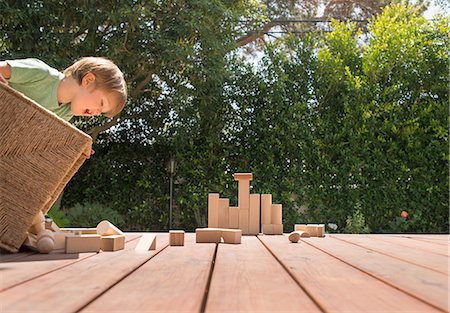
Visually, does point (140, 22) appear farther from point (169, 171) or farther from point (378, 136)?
point (378, 136)

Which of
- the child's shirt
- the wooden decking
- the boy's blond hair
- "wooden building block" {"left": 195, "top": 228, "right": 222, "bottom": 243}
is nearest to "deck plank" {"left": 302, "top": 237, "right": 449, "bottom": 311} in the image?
the wooden decking

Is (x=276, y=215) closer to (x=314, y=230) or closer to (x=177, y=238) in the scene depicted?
(x=314, y=230)

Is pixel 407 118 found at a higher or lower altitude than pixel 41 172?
higher

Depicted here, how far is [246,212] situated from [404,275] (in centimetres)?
143

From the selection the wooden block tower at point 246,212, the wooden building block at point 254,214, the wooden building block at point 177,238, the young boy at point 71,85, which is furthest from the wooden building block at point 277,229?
the young boy at point 71,85

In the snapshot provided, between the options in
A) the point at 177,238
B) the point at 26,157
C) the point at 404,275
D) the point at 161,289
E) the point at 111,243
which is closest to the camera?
the point at 161,289

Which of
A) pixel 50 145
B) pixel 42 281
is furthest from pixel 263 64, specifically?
pixel 42 281

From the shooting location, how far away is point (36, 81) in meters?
1.93

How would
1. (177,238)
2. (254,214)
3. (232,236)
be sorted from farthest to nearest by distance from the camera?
1. (254,214)
2. (232,236)
3. (177,238)

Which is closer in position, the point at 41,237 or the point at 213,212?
the point at 41,237

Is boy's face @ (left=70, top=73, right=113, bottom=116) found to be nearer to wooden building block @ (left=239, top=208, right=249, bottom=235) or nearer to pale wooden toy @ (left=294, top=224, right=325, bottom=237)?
wooden building block @ (left=239, top=208, right=249, bottom=235)

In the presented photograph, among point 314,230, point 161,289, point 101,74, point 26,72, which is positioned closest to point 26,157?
point 26,72

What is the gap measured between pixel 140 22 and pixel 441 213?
4.06m

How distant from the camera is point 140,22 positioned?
5.07 meters
